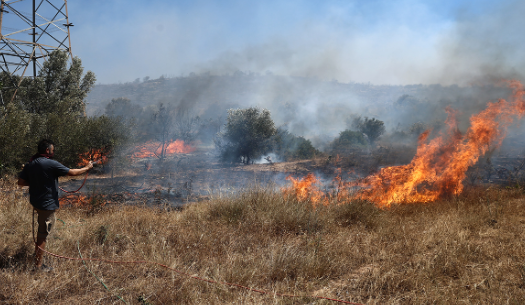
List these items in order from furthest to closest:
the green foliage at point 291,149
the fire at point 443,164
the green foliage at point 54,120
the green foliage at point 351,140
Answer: the green foliage at point 351,140 < the green foliage at point 291,149 < the green foliage at point 54,120 < the fire at point 443,164

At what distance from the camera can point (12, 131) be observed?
12375mm

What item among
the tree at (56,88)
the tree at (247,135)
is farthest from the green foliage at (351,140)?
the tree at (56,88)

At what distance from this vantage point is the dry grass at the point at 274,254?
133 inches

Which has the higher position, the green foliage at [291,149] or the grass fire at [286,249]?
the green foliage at [291,149]

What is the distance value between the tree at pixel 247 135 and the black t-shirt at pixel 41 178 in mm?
21058

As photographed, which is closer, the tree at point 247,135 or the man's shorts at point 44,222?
the man's shorts at point 44,222

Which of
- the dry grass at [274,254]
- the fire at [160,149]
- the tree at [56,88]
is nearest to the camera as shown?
the dry grass at [274,254]

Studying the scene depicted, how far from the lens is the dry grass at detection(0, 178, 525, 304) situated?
339 centimetres

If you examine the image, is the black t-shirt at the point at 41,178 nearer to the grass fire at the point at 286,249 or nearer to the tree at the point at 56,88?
the grass fire at the point at 286,249

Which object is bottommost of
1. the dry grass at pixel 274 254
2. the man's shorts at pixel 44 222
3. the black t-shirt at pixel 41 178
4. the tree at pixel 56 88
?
the dry grass at pixel 274 254

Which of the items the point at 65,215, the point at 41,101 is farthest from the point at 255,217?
the point at 41,101

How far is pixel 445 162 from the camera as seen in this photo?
10234 mm

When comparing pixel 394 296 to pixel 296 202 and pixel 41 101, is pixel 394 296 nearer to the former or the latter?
pixel 296 202

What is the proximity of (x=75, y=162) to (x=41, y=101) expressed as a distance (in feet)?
24.5
